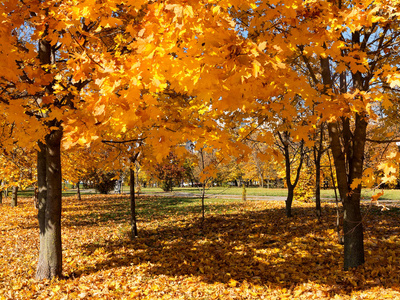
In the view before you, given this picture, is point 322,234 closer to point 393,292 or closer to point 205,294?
point 393,292

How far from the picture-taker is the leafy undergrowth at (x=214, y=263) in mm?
3992

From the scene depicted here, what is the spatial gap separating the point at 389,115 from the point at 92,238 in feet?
29.4

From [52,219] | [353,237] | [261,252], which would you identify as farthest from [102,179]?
[353,237]

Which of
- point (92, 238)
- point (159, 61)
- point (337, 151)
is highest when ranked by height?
point (159, 61)

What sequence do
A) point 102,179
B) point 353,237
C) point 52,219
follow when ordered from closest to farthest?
point 353,237 → point 52,219 → point 102,179

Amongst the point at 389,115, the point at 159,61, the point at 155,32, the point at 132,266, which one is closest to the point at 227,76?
the point at 159,61

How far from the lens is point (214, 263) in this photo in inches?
212

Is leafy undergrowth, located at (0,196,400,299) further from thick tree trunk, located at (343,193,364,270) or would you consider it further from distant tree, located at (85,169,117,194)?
distant tree, located at (85,169,117,194)

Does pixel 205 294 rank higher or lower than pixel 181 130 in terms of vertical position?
lower

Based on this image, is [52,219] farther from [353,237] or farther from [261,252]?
[353,237]

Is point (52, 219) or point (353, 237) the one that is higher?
point (52, 219)

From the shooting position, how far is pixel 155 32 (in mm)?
2174

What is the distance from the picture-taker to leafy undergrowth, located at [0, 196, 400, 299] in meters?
3.99

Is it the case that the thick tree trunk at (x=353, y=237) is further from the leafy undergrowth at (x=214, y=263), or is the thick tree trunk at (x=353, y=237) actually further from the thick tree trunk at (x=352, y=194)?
the leafy undergrowth at (x=214, y=263)
